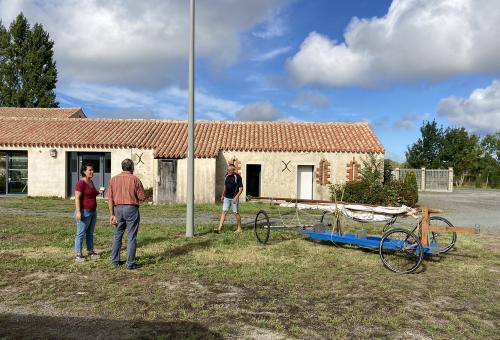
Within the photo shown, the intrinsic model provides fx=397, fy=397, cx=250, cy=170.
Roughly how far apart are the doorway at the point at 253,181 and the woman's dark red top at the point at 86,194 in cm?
1567

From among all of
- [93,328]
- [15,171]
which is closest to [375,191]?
[93,328]

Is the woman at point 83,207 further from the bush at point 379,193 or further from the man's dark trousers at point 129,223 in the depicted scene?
the bush at point 379,193

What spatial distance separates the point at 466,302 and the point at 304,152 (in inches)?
→ 638

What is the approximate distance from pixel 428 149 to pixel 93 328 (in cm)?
4738

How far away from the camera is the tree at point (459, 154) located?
4484cm

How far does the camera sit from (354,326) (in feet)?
14.6

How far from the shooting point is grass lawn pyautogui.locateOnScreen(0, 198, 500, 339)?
14.3 ft

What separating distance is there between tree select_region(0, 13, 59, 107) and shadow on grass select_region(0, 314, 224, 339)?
3923 cm

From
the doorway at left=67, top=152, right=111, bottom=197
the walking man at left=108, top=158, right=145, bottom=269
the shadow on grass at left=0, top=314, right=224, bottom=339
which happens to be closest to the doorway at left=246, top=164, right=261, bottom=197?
the doorway at left=67, top=152, right=111, bottom=197

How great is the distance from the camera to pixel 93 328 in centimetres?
430

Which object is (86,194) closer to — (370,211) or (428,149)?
(370,211)

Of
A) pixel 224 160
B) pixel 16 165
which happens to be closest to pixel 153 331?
pixel 224 160

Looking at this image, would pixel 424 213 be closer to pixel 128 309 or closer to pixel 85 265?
pixel 128 309

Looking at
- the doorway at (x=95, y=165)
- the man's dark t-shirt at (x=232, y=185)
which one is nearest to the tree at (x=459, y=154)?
the doorway at (x=95, y=165)
